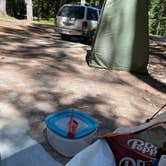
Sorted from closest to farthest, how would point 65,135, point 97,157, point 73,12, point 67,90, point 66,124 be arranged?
point 97,157 → point 65,135 → point 66,124 → point 67,90 → point 73,12

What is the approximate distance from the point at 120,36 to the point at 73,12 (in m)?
6.14

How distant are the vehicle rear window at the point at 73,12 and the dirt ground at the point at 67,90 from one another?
4.60 metres

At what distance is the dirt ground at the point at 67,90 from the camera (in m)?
4.93

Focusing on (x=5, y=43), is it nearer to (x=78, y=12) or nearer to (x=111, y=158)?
(x=78, y=12)

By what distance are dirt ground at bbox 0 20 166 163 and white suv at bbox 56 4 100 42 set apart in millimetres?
4457

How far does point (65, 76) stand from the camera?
703 cm

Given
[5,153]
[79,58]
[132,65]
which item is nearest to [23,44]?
[79,58]

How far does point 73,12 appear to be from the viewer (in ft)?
45.2

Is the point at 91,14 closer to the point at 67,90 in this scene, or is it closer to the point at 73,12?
the point at 73,12

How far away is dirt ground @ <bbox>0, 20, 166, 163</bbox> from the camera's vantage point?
4934 mm

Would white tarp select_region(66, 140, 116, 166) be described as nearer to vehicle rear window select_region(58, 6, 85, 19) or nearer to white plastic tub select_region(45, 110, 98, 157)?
white plastic tub select_region(45, 110, 98, 157)

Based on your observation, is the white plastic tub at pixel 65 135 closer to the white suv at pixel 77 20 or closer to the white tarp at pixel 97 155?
the white tarp at pixel 97 155

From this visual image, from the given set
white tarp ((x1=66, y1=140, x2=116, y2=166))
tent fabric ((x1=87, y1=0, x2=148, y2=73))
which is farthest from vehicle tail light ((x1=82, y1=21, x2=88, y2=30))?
white tarp ((x1=66, y1=140, x2=116, y2=166))

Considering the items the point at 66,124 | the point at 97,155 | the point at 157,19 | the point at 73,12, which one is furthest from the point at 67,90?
the point at 157,19
